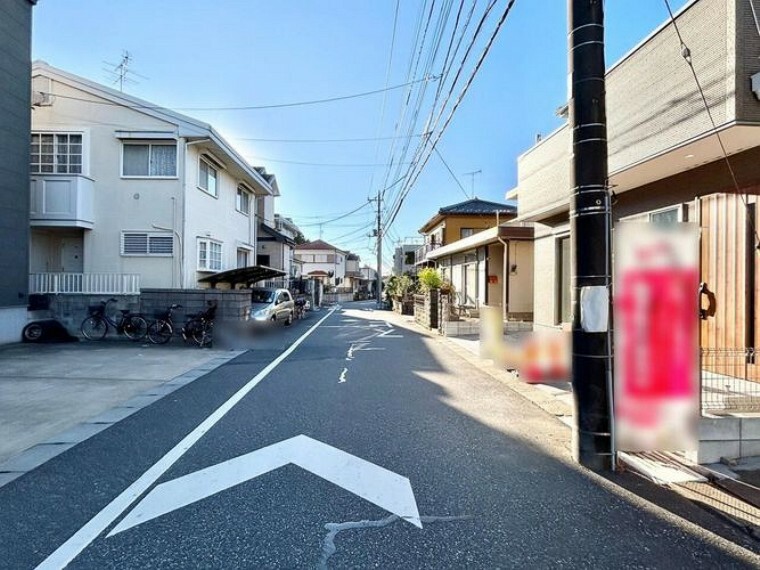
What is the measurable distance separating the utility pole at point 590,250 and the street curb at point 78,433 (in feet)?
16.1

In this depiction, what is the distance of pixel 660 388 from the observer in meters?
3.79

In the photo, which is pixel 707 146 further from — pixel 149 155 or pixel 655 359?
pixel 149 155

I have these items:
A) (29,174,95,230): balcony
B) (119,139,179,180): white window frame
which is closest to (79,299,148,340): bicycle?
(29,174,95,230): balcony

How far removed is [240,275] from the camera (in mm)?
15656

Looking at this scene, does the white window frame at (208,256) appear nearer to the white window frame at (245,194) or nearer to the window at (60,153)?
the white window frame at (245,194)

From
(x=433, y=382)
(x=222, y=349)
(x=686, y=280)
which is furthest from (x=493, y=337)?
(x=222, y=349)

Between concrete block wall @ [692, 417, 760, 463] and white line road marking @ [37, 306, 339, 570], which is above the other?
concrete block wall @ [692, 417, 760, 463]

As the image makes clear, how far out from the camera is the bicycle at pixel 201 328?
37.8ft

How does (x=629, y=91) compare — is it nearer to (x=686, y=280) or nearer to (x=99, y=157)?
(x=686, y=280)

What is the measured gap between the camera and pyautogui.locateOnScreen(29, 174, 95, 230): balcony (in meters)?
12.7

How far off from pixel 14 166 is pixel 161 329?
218 inches

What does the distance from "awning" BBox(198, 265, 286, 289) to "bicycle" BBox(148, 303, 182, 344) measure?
2818 mm

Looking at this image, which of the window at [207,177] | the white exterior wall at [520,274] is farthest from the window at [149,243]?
the white exterior wall at [520,274]

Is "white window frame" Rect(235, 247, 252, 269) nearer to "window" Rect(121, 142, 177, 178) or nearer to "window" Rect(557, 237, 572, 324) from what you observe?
"window" Rect(121, 142, 177, 178)
